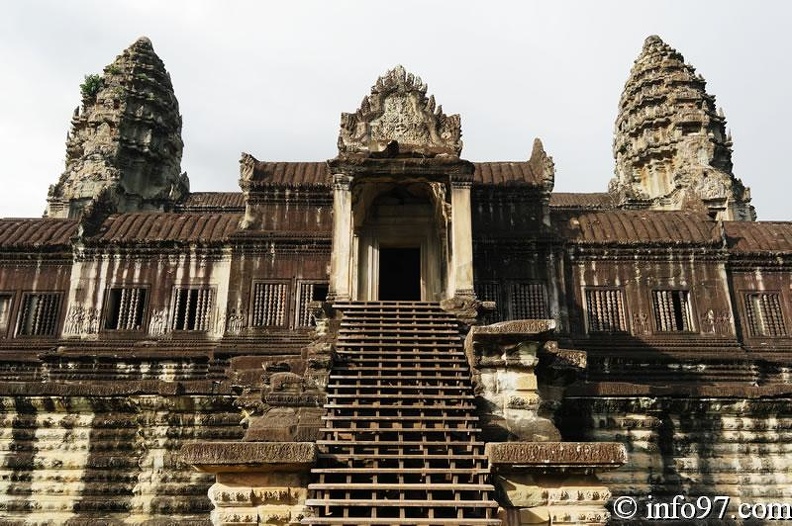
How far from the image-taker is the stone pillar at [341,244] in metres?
13.9

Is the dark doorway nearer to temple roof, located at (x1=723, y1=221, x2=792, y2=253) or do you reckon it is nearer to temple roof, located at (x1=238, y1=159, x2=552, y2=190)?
temple roof, located at (x1=238, y1=159, x2=552, y2=190)

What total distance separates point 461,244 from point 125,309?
907 cm

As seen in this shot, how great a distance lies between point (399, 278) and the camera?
62.6 feet

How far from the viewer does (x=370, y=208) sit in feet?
56.4

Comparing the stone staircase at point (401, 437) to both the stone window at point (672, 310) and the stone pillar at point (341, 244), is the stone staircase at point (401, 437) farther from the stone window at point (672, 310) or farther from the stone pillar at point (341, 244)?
the stone window at point (672, 310)

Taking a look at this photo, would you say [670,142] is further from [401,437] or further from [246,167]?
[401,437]

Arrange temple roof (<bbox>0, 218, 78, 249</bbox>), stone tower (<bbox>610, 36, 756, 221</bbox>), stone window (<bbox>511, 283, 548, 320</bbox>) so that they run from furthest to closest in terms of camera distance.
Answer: stone tower (<bbox>610, 36, 756, 221</bbox>)
temple roof (<bbox>0, 218, 78, 249</bbox>)
stone window (<bbox>511, 283, 548, 320</bbox>)

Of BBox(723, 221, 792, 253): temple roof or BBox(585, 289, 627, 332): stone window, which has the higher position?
BBox(723, 221, 792, 253): temple roof

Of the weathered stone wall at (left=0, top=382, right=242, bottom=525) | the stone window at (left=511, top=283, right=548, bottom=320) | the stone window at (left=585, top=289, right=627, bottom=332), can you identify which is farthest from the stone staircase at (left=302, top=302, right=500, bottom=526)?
the stone window at (left=585, top=289, right=627, bottom=332)

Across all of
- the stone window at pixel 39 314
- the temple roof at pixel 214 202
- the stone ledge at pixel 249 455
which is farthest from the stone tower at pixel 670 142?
the stone ledge at pixel 249 455

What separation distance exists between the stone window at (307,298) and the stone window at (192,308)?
233 cm

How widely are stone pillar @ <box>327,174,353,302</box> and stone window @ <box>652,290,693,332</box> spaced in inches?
325

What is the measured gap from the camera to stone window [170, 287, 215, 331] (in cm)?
1706

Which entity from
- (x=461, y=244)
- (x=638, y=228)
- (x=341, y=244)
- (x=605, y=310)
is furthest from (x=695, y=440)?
(x=341, y=244)
